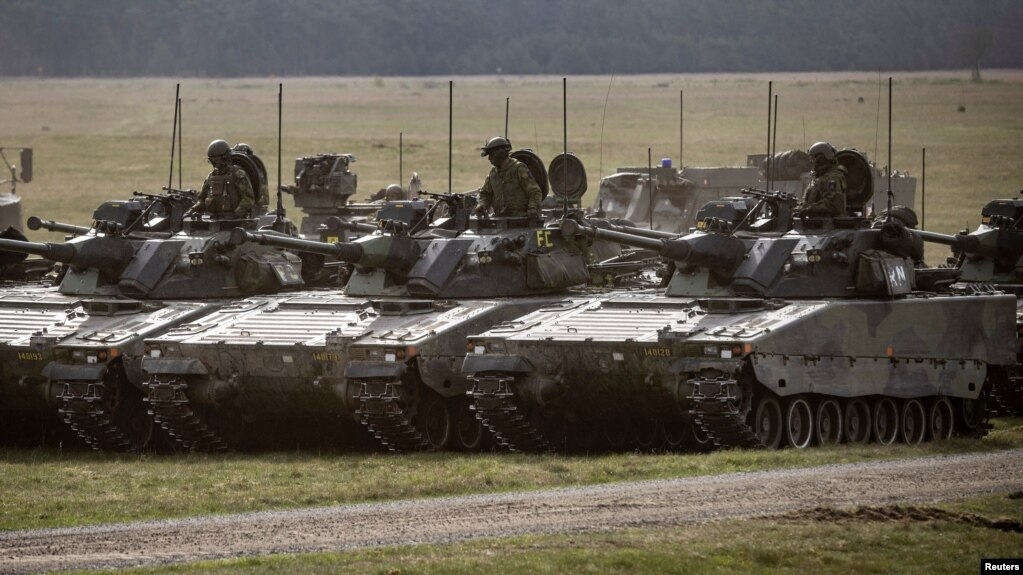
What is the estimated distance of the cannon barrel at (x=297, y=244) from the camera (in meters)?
28.7

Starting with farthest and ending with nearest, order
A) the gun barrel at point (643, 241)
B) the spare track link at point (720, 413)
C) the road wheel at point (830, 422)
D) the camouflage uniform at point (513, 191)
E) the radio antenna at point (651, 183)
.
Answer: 1. the radio antenna at point (651, 183)
2. the camouflage uniform at point (513, 191)
3. the gun barrel at point (643, 241)
4. the road wheel at point (830, 422)
5. the spare track link at point (720, 413)

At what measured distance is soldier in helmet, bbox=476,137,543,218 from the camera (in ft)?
98.1

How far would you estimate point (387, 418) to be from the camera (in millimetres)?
27000

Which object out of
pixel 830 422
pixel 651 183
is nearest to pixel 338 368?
pixel 830 422

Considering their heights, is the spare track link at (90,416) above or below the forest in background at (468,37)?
below

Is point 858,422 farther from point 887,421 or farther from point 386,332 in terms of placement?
point 386,332

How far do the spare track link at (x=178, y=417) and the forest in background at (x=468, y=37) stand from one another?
52849mm

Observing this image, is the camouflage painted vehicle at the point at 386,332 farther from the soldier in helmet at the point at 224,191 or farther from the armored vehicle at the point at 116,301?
the soldier in helmet at the point at 224,191

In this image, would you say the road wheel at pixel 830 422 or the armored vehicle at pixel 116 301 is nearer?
the road wheel at pixel 830 422

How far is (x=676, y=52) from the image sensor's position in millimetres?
102438

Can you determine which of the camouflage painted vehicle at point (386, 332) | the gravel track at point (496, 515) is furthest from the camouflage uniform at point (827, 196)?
the gravel track at point (496, 515)

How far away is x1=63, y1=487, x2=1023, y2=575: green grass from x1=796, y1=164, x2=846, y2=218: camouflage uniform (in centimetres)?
871

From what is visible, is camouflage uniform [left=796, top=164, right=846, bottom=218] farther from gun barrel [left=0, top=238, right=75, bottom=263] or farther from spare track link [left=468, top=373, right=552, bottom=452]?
gun barrel [left=0, top=238, right=75, bottom=263]

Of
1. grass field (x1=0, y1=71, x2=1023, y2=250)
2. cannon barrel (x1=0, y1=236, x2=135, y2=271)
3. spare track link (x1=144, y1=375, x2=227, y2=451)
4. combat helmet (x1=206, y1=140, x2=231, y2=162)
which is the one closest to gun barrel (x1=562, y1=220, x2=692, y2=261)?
spare track link (x1=144, y1=375, x2=227, y2=451)
